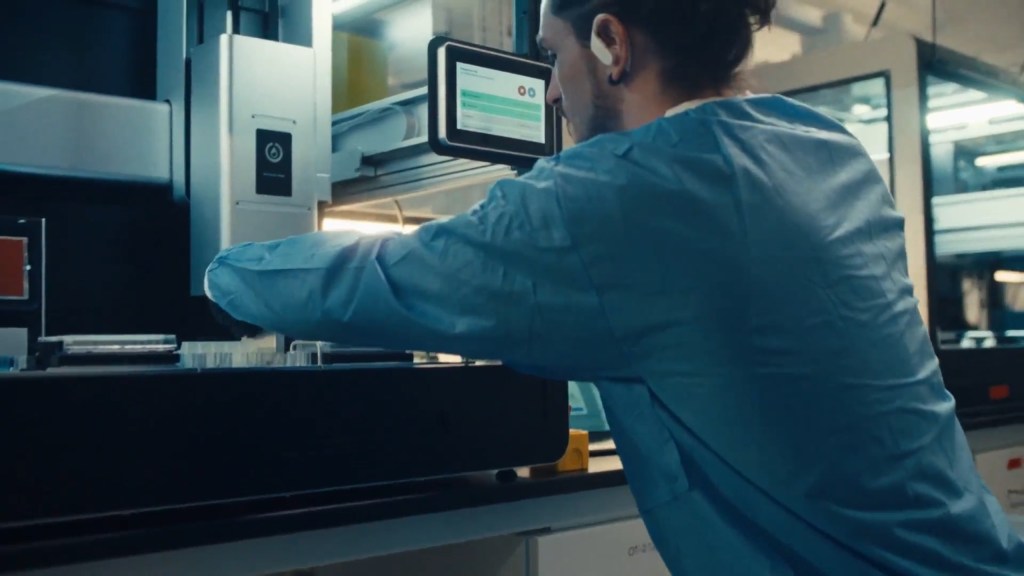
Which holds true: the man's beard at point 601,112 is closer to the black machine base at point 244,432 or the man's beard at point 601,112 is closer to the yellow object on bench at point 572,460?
the black machine base at point 244,432

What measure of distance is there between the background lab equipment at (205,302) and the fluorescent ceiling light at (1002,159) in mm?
1068

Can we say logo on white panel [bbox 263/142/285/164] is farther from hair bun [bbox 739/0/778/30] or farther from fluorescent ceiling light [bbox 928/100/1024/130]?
fluorescent ceiling light [bbox 928/100/1024/130]

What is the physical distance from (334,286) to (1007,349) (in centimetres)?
204

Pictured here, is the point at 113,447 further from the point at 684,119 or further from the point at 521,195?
the point at 684,119

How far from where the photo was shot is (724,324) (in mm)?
807

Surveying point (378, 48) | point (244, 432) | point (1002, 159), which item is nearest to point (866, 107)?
point (1002, 159)

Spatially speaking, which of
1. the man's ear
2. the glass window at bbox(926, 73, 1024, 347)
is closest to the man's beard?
the man's ear

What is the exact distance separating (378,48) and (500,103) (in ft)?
1.96

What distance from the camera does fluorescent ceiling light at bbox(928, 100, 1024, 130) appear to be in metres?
2.46

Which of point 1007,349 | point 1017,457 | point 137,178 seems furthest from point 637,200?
point 1007,349

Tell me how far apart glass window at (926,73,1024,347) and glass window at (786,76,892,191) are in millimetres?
143

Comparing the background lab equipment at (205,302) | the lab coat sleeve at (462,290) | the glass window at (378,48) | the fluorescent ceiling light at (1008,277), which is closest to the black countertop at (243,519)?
the background lab equipment at (205,302)

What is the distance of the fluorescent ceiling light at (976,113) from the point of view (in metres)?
2.46

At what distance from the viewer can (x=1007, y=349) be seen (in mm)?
2377
